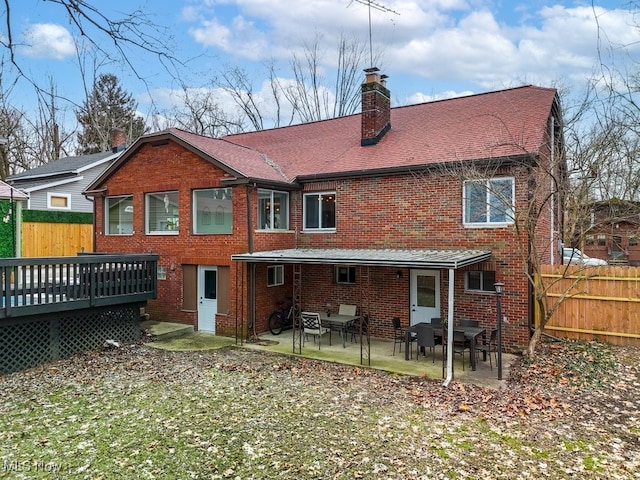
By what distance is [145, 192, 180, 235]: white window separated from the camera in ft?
45.5

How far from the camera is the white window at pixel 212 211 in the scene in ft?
42.3

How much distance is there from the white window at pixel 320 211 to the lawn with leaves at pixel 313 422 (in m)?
5.11

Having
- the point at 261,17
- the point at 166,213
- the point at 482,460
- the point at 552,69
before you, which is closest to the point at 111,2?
the point at 261,17

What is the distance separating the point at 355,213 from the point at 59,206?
16.0 m

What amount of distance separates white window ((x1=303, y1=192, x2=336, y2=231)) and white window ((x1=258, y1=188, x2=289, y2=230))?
637mm

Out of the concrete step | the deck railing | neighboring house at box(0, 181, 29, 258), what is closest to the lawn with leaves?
the deck railing

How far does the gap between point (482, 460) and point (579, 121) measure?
1177 cm

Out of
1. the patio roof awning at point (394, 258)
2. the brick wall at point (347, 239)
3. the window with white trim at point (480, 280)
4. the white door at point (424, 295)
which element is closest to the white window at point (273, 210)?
the brick wall at point (347, 239)

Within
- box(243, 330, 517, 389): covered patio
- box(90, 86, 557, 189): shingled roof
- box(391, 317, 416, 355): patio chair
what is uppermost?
box(90, 86, 557, 189): shingled roof

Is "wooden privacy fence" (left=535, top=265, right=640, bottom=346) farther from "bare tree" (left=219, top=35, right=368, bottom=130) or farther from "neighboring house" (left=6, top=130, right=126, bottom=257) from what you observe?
"bare tree" (left=219, top=35, right=368, bottom=130)

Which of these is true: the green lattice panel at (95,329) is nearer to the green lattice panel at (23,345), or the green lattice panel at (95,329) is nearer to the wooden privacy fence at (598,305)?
the green lattice panel at (23,345)

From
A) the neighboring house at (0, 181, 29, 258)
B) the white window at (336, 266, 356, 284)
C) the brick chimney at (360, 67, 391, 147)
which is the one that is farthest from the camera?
the neighboring house at (0, 181, 29, 258)

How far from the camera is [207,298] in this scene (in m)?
13.3

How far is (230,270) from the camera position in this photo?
41.1ft
